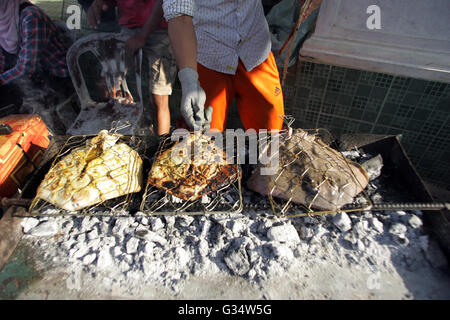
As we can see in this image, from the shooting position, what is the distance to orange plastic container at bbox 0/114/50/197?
322 centimetres

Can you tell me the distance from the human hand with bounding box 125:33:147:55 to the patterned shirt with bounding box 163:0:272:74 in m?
1.27

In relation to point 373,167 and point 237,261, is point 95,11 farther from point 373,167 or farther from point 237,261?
point 373,167

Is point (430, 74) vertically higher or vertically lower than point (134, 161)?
higher

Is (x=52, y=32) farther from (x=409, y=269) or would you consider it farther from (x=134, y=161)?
(x=409, y=269)

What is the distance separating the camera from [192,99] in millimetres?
3156

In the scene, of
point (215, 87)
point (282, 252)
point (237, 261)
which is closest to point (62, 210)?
point (237, 261)

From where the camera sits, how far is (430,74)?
388cm

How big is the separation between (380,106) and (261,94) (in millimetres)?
2284

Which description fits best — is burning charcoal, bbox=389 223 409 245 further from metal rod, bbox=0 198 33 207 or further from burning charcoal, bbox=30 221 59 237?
metal rod, bbox=0 198 33 207

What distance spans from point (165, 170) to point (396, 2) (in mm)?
4022

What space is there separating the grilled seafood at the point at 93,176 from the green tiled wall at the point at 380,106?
3.29 metres

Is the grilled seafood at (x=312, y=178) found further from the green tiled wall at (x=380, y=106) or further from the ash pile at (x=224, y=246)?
the green tiled wall at (x=380, y=106)
